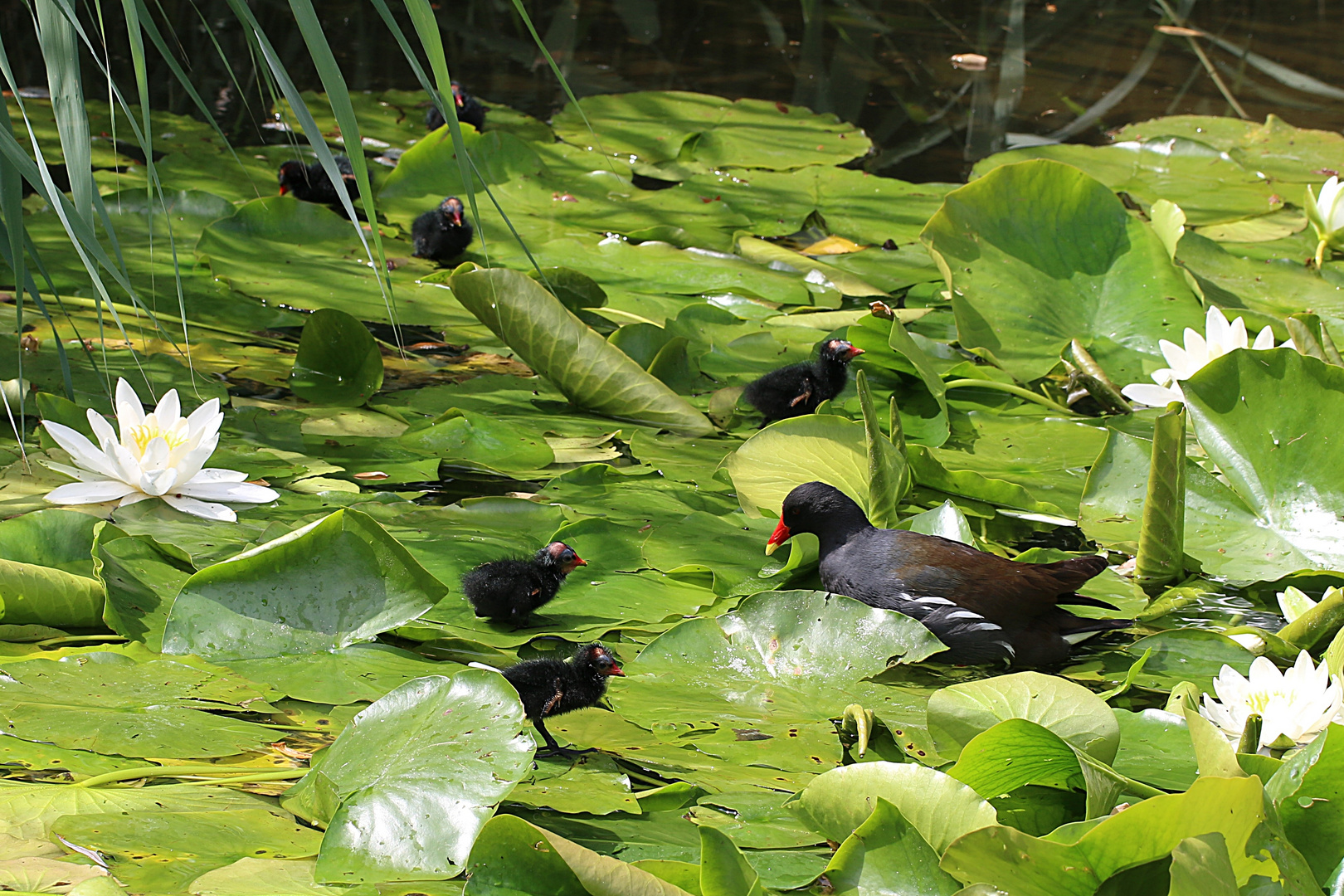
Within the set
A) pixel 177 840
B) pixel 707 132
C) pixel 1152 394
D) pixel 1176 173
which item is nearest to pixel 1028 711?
pixel 177 840

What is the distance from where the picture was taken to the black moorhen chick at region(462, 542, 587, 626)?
1.78 m

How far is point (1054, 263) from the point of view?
9.50ft

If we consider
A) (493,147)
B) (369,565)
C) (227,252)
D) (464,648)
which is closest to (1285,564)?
(464,648)

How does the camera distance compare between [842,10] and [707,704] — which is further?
[842,10]

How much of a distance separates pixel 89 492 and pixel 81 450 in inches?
2.8

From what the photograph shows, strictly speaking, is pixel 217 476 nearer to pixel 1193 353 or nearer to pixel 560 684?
pixel 560 684

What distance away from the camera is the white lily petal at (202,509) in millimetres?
1964

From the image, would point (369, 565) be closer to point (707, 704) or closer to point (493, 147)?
point (707, 704)

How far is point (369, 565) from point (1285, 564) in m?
1.47

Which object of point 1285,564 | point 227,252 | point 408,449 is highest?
point 227,252

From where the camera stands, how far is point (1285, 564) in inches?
78.6

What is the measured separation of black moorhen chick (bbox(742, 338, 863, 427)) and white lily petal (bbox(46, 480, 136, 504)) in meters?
1.31

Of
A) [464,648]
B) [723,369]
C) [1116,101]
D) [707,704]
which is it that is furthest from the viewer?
[1116,101]

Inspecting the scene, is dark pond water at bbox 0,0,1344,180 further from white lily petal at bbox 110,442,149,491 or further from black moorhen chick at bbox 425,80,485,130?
white lily petal at bbox 110,442,149,491
